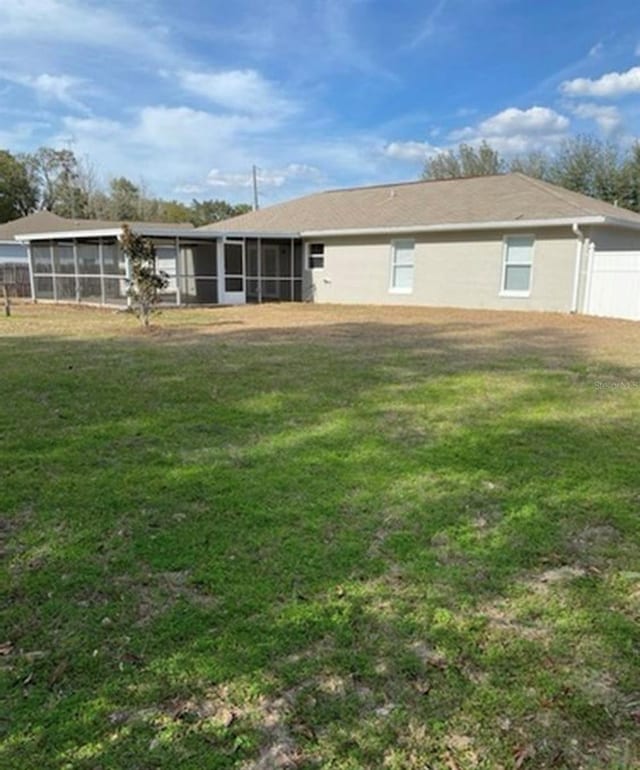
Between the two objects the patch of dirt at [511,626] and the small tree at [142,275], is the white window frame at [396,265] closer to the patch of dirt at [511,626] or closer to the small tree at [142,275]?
the small tree at [142,275]

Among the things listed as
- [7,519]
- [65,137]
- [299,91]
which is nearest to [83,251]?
[299,91]

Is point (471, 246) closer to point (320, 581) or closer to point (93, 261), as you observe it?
point (93, 261)

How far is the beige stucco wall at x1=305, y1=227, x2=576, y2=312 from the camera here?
50.0 feet

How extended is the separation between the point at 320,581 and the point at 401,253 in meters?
16.8

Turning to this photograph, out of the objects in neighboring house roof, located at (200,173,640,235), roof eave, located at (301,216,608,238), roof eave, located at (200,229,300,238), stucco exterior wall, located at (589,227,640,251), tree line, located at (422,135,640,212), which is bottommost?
stucco exterior wall, located at (589,227,640,251)

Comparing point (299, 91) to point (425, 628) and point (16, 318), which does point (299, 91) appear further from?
point (425, 628)

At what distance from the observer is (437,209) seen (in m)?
18.5

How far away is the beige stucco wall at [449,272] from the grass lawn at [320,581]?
A: 9.97 meters

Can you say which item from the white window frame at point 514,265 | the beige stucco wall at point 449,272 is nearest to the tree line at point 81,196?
the beige stucco wall at point 449,272

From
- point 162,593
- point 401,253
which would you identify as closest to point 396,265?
point 401,253

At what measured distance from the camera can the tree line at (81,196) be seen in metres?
52.0

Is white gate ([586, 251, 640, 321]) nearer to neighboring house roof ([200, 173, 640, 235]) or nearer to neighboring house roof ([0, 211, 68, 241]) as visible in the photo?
neighboring house roof ([200, 173, 640, 235])

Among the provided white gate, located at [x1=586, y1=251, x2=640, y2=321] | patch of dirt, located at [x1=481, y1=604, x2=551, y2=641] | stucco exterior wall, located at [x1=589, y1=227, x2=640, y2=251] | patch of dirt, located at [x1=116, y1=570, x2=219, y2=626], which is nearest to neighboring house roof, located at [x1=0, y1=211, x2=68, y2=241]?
stucco exterior wall, located at [x1=589, y1=227, x2=640, y2=251]

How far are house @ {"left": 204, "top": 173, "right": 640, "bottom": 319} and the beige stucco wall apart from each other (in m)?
0.03
